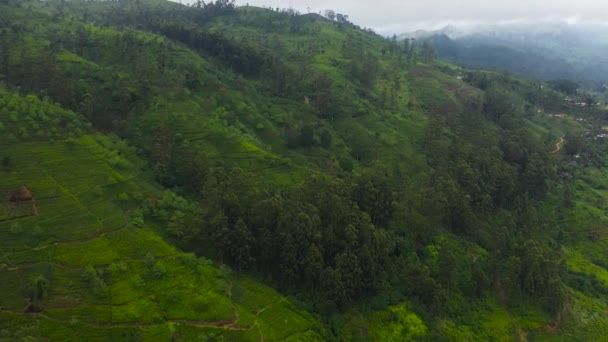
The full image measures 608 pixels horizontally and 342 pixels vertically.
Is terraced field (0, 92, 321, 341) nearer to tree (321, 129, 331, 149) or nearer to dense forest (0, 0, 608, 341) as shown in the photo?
dense forest (0, 0, 608, 341)

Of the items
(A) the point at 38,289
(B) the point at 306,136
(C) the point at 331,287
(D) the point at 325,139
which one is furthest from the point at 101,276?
(D) the point at 325,139

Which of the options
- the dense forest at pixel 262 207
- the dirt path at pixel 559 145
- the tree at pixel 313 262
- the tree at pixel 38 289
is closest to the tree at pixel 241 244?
the dense forest at pixel 262 207

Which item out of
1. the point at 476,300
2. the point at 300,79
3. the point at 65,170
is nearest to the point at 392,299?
the point at 476,300

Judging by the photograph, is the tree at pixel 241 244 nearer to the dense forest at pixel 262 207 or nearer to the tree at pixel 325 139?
the dense forest at pixel 262 207

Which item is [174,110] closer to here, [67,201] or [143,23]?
[67,201]

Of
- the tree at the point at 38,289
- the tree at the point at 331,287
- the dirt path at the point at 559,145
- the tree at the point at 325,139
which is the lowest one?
the tree at the point at 331,287

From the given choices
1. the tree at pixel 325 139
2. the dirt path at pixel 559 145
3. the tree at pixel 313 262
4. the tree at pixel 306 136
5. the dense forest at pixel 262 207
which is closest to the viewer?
the dense forest at pixel 262 207

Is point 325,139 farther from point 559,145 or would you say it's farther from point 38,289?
point 559,145
